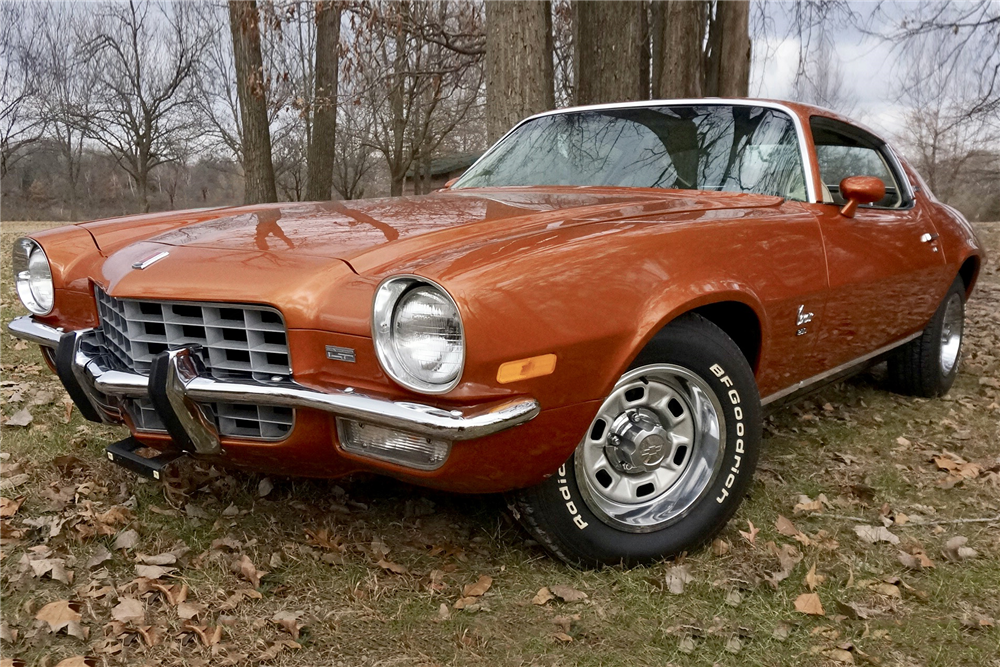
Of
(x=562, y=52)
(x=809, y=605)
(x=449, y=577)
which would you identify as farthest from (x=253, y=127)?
(x=809, y=605)

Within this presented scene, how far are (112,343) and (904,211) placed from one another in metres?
3.60

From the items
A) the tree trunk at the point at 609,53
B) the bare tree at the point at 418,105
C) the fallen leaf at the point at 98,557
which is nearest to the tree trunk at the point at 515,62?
the tree trunk at the point at 609,53

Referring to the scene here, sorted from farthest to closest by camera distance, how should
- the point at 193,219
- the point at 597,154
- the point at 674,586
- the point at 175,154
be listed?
the point at 175,154 < the point at 597,154 < the point at 193,219 < the point at 674,586

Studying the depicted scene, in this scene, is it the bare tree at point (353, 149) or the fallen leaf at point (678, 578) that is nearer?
the fallen leaf at point (678, 578)

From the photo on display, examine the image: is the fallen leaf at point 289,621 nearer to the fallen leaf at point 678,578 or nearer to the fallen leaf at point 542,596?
the fallen leaf at point 542,596

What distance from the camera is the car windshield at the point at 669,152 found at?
11.1ft

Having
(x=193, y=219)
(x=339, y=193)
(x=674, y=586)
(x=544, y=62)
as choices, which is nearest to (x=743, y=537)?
(x=674, y=586)

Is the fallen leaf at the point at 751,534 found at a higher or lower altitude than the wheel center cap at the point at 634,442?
lower

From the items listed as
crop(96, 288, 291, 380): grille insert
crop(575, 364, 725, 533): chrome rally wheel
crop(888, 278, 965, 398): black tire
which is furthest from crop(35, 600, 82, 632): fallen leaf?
crop(888, 278, 965, 398): black tire

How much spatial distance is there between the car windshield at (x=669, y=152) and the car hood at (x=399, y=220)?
0.43 ft

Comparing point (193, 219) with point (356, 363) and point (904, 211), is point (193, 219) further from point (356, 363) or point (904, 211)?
point (904, 211)

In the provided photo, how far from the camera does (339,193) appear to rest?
93.8 ft

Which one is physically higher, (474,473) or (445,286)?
(445,286)

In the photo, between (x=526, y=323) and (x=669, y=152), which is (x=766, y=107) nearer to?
(x=669, y=152)
